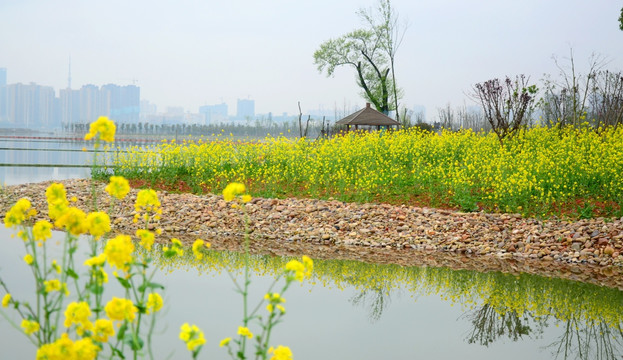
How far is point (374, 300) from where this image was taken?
5270mm

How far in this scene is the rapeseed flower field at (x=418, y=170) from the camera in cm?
916

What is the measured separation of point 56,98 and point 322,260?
369 feet

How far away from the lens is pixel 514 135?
14648 mm

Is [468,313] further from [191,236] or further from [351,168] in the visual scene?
[351,168]

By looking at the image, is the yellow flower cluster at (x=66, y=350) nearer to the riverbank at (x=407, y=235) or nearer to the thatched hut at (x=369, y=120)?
the riverbank at (x=407, y=235)

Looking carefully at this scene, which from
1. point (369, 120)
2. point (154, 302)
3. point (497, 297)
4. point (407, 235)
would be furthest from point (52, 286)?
point (369, 120)

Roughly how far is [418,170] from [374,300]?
19.0ft

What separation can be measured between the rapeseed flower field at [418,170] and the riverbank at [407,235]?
27.7 inches

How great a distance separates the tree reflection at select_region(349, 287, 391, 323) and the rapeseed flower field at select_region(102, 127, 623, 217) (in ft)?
12.8

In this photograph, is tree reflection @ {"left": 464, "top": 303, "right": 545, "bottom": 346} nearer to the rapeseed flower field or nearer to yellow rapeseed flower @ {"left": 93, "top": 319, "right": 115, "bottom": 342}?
yellow rapeseed flower @ {"left": 93, "top": 319, "right": 115, "bottom": 342}

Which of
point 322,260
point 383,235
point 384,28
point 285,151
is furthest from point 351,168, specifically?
point 384,28

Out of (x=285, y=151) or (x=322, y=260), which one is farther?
(x=285, y=151)

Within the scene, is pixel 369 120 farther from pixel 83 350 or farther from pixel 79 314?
pixel 83 350

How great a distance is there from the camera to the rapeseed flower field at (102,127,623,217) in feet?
30.0
